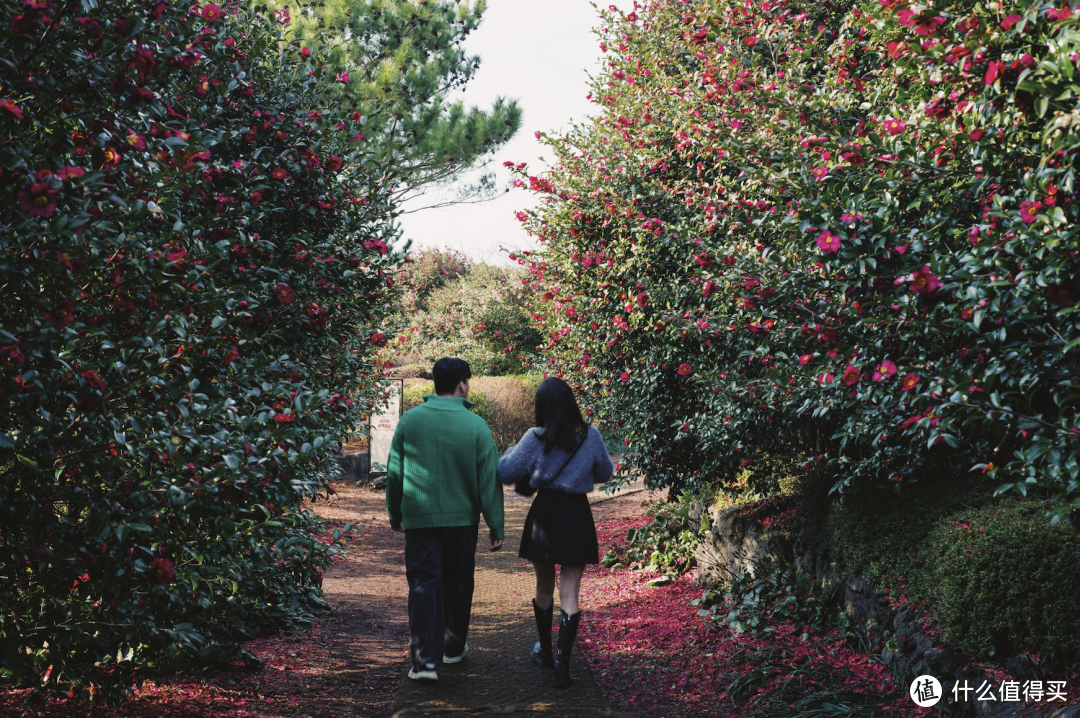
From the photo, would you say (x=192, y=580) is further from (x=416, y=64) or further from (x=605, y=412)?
(x=416, y=64)

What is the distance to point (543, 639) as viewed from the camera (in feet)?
15.3

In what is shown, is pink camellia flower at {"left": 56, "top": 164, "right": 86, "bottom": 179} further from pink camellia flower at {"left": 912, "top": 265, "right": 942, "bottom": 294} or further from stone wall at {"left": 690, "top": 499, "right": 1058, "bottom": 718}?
stone wall at {"left": 690, "top": 499, "right": 1058, "bottom": 718}

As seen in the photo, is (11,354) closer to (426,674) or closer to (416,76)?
(426,674)

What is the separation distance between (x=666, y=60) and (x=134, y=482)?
650 centimetres

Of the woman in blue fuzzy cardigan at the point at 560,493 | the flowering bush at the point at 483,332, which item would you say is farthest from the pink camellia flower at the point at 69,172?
the flowering bush at the point at 483,332

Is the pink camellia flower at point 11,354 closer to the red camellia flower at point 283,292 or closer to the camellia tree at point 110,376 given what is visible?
the camellia tree at point 110,376

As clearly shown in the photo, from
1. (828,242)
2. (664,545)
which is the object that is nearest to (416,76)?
(664,545)

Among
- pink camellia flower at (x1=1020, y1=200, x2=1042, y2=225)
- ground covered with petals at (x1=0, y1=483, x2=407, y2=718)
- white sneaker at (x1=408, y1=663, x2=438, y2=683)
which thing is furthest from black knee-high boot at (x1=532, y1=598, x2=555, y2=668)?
pink camellia flower at (x1=1020, y1=200, x2=1042, y2=225)

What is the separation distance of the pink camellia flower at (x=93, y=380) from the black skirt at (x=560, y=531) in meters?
2.58

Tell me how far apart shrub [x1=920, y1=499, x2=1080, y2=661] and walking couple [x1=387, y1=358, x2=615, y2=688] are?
1875mm

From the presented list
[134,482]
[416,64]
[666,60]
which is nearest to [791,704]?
[134,482]

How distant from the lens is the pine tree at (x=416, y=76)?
11266 millimetres

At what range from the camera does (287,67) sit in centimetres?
486

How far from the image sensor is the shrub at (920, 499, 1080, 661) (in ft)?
10.4
